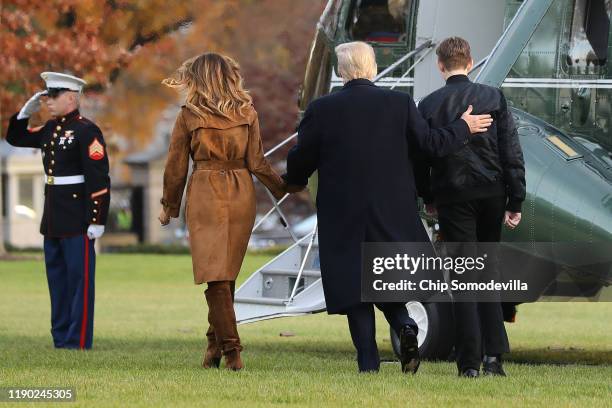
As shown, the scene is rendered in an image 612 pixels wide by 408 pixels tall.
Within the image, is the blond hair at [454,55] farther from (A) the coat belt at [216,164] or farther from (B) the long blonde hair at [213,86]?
(A) the coat belt at [216,164]

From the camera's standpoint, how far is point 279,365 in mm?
9680

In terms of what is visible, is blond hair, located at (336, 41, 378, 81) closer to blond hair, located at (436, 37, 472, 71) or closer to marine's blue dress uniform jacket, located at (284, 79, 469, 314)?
marine's blue dress uniform jacket, located at (284, 79, 469, 314)

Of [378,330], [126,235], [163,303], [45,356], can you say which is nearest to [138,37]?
[163,303]

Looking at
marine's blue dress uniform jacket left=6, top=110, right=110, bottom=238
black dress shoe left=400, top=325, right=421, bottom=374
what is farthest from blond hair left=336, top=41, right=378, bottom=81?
marine's blue dress uniform jacket left=6, top=110, right=110, bottom=238

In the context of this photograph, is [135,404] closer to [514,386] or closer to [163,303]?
[514,386]

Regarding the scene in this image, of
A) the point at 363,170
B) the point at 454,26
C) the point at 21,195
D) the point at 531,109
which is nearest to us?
the point at 363,170

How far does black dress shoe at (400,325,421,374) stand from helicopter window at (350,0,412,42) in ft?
13.7

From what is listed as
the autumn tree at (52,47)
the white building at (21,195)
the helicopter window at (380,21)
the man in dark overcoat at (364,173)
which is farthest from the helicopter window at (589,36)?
the white building at (21,195)

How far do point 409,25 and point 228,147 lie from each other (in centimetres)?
362

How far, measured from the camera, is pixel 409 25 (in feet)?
39.7

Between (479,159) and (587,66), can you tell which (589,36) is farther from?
(479,159)

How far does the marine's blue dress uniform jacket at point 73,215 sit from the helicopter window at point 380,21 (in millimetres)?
2536

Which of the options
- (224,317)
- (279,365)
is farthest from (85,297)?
(224,317)

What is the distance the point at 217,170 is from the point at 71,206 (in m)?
2.45
